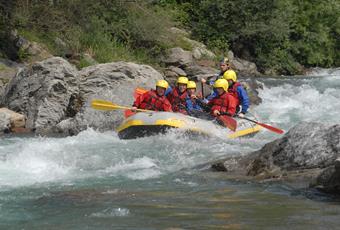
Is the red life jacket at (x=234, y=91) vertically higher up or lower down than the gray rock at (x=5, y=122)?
higher up

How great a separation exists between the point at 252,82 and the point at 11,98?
7921 millimetres

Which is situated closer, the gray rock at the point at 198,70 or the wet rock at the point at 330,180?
the wet rock at the point at 330,180

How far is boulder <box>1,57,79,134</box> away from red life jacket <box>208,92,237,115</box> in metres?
3.37

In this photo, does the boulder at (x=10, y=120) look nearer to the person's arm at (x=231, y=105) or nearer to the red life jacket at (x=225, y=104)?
the red life jacket at (x=225, y=104)

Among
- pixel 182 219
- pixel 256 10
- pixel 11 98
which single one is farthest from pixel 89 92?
pixel 256 10

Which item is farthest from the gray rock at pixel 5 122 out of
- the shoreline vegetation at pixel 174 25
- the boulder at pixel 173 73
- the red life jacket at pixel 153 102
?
the boulder at pixel 173 73

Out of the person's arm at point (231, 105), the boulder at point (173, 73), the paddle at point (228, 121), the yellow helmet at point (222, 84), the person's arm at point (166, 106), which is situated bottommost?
the paddle at point (228, 121)

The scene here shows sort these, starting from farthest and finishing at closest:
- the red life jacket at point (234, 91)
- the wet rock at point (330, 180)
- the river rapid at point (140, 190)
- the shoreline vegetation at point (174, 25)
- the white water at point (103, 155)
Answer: the shoreline vegetation at point (174, 25), the red life jacket at point (234, 91), the white water at point (103, 155), the wet rock at point (330, 180), the river rapid at point (140, 190)

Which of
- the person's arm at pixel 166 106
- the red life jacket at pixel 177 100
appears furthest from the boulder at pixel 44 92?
the person's arm at pixel 166 106

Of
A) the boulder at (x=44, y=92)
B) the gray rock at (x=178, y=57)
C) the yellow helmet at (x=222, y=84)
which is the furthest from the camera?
the gray rock at (x=178, y=57)

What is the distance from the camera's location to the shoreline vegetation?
57.5ft

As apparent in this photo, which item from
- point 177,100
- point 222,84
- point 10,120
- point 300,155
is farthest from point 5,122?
point 300,155

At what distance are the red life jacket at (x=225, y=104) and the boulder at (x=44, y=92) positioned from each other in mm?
3371

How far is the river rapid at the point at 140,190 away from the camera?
5.01m
